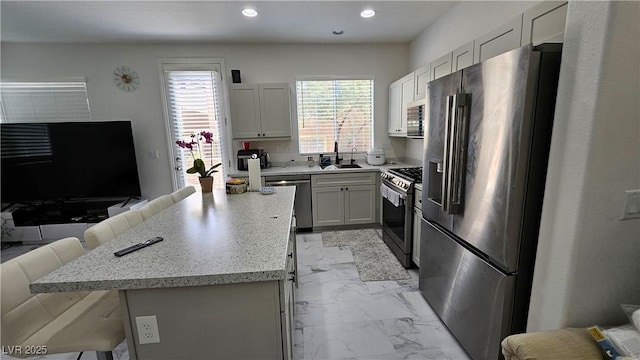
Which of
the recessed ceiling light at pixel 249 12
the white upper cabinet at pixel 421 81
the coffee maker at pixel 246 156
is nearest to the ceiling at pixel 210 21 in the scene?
the recessed ceiling light at pixel 249 12

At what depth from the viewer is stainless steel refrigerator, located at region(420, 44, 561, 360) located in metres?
1.25

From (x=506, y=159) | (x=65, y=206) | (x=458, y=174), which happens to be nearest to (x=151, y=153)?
(x=65, y=206)

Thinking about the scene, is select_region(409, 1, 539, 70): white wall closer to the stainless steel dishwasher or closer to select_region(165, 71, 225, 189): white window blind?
the stainless steel dishwasher

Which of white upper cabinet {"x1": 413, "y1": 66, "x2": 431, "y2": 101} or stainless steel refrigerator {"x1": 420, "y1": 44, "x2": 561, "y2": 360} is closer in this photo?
stainless steel refrigerator {"x1": 420, "y1": 44, "x2": 561, "y2": 360}

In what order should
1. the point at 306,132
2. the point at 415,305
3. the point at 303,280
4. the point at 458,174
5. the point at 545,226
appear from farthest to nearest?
the point at 306,132 → the point at 303,280 → the point at 415,305 → the point at 458,174 → the point at 545,226

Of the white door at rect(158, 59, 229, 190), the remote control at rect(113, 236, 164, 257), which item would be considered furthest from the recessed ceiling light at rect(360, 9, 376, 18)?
the remote control at rect(113, 236, 164, 257)

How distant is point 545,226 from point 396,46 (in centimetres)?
356

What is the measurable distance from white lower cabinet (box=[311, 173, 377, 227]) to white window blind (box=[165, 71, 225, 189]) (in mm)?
1682

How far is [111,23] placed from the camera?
3.00 m

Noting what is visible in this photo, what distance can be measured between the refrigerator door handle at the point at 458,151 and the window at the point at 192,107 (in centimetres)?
332

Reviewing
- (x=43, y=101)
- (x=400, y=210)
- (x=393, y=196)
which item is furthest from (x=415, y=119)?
(x=43, y=101)

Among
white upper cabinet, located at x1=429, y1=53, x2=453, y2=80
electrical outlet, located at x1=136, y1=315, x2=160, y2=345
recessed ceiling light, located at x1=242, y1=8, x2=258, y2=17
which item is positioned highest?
recessed ceiling light, located at x1=242, y1=8, x2=258, y2=17

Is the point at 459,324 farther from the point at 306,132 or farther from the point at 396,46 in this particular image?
the point at 396,46

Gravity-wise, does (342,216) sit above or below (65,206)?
below
